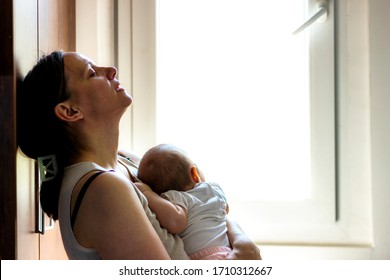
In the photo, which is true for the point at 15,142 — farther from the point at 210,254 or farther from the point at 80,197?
the point at 210,254

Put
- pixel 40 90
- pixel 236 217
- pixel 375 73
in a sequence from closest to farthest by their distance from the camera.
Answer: pixel 40 90 → pixel 375 73 → pixel 236 217

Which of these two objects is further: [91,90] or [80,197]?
[91,90]

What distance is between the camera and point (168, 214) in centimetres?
95

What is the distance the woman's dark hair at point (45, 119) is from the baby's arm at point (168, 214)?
18 centimetres

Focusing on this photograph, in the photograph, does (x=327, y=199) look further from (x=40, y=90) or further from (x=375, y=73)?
(x=40, y=90)

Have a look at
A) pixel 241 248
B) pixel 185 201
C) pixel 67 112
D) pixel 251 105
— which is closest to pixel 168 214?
pixel 185 201

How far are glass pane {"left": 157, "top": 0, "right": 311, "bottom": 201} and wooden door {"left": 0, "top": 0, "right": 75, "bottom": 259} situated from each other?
525 mm

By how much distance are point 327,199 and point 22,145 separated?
90cm

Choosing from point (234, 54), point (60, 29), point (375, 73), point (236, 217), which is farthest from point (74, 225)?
point (375, 73)

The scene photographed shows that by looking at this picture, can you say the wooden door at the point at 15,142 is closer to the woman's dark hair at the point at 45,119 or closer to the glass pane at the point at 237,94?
the woman's dark hair at the point at 45,119

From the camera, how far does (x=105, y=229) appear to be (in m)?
0.85

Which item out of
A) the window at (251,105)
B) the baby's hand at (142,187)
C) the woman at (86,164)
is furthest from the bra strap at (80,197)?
the window at (251,105)

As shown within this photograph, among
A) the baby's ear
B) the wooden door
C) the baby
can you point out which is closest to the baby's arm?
the baby

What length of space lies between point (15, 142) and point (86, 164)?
13 centimetres
